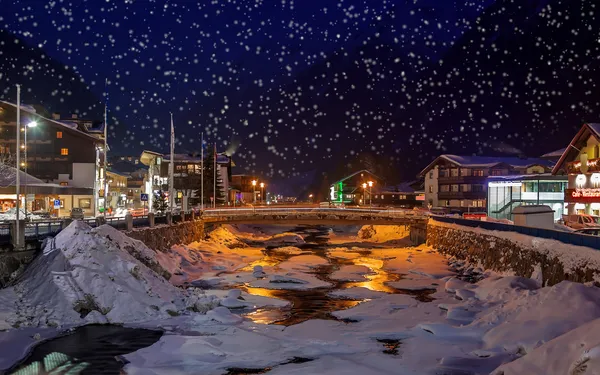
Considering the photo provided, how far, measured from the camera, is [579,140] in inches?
2325

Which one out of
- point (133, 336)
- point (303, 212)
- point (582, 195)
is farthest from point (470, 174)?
point (133, 336)

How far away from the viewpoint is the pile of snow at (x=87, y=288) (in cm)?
2394

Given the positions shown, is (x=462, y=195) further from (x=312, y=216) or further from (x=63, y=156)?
(x=63, y=156)

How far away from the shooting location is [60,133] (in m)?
80.1

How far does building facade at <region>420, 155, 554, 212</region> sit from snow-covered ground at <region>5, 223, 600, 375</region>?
66637 millimetres

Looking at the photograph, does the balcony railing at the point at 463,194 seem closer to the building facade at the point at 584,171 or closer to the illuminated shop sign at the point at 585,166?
the building facade at the point at 584,171

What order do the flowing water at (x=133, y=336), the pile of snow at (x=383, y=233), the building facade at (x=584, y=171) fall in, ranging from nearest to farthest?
1. the flowing water at (x=133, y=336)
2. the building facade at (x=584, y=171)
3. the pile of snow at (x=383, y=233)

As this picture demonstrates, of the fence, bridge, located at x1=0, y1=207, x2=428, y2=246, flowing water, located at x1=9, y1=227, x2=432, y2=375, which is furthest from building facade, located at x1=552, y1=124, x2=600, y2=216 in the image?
flowing water, located at x1=9, y1=227, x2=432, y2=375

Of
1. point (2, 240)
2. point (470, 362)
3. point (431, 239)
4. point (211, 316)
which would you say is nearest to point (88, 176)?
point (431, 239)

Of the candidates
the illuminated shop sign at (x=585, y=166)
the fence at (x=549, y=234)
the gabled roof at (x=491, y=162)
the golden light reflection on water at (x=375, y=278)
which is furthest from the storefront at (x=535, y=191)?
the golden light reflection on water at (x=375, y=278)

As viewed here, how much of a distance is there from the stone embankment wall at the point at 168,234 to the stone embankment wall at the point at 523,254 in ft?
79.8

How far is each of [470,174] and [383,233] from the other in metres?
25.6

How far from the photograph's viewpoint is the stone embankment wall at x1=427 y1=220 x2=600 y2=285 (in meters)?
24.5

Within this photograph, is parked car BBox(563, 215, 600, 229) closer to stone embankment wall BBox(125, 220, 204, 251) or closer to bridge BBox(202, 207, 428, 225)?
bridge BBox(202, 207, 428, 225)
